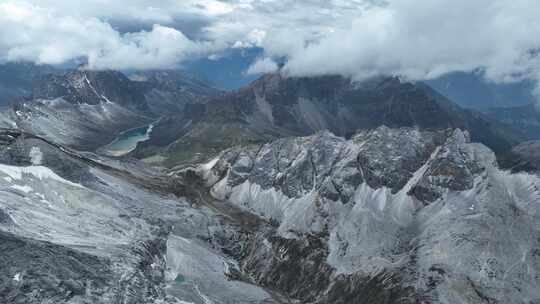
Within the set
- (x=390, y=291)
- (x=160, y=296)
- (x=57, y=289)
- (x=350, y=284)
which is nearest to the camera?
(x=57, y=289)

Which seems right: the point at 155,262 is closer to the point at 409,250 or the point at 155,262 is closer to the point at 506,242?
the point at 409,250

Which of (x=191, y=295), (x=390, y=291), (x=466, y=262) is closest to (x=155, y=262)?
(x=191, y=295)

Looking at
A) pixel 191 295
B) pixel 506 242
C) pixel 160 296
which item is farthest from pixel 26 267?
pixel 506 242

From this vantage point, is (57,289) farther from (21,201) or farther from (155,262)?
(21,201)

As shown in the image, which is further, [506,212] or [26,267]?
[506,212]

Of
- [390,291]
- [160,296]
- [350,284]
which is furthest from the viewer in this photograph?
[350,284]

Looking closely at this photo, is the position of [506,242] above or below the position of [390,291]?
above

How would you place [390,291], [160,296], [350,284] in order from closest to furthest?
[160,296], [390,291], [350,284]

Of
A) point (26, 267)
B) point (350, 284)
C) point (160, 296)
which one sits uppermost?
point (26, 267)

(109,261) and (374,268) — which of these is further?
(374,268)
